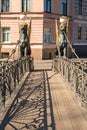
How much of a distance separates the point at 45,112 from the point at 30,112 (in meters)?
0.33

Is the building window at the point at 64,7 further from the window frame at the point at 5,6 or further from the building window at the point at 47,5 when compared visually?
the window frame at the point at 5,6

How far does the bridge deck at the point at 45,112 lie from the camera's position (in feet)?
24.3

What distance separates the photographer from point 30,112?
8.65 m

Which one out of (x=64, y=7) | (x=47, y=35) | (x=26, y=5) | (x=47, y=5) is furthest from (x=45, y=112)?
(x=64, y=7)

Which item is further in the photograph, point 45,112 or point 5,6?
point 5,6

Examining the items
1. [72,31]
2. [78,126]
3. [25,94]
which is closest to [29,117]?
[78,126]

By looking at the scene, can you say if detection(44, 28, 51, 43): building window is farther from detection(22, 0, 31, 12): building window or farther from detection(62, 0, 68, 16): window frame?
detection(62, 0, 68, 16): window frame

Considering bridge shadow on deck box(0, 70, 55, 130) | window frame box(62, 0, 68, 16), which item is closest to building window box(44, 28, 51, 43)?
window frame box(62, 0, 68, 16)

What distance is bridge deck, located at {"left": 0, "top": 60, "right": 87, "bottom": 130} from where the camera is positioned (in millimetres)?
7398

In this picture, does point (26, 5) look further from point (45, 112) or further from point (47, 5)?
point (45, 112)

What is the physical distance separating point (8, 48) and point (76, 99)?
83.9 ft

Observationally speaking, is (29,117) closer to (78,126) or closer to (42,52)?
(78,126)

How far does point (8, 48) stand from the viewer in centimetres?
3553

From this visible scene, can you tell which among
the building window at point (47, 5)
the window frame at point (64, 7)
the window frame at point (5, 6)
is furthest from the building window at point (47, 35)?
the window frame at point (5, 6)
